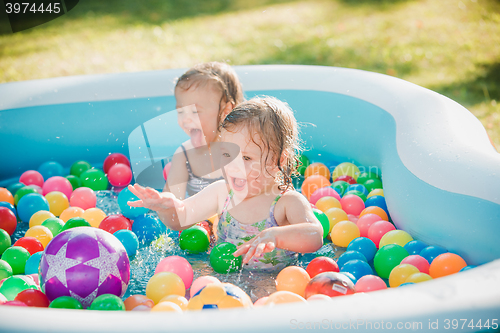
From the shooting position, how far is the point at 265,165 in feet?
6.60

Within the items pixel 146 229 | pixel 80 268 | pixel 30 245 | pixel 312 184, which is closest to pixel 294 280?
pixel 80 268

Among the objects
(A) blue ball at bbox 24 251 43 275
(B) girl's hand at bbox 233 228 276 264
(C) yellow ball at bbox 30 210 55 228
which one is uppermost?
(B) girl's hand at bbox 233 228 276 264

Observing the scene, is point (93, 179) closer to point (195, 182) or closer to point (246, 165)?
point (195, 182)

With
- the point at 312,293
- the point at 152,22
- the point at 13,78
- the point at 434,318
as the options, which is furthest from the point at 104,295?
the point at 152,22

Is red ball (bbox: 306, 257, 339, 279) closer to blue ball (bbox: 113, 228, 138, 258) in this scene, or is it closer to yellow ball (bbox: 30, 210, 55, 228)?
blue ball (bbox: 113, 228, 138, 258)

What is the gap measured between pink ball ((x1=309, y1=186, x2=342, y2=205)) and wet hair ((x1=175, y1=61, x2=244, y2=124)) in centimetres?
68

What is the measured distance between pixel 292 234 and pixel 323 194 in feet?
2.88

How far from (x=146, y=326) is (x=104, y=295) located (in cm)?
54

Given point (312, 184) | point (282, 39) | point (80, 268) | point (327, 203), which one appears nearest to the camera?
point (80, 268)

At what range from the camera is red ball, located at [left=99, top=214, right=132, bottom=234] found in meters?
2.39

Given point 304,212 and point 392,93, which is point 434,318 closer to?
point 304,212

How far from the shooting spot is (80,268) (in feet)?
5.65

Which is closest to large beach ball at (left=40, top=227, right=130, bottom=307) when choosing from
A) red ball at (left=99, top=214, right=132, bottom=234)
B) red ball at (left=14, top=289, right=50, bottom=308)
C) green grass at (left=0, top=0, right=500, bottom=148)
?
red ball at (left=14, top=289, right=50, bottom=308)

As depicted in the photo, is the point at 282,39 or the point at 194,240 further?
the point at 282,39
